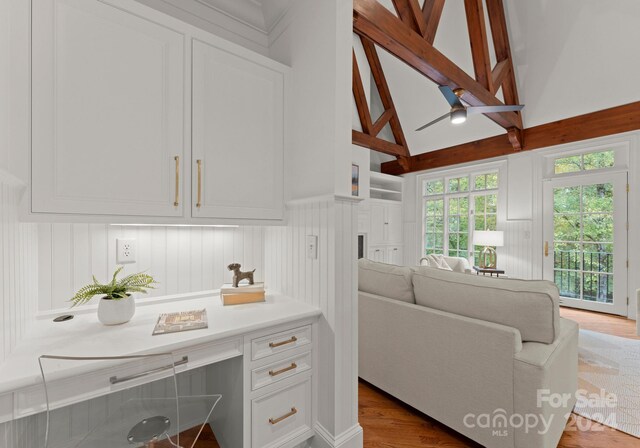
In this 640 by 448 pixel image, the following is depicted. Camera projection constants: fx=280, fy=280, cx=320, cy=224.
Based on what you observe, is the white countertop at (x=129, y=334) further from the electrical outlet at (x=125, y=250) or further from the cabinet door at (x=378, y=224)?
the cabinet door at (x=378, y=224)

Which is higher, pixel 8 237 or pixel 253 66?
pixel 253 66

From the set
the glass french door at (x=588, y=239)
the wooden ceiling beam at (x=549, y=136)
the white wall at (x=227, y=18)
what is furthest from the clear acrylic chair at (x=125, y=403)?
the wooden ceiling beam at (x=549, y=136)

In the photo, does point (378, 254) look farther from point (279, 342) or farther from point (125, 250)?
point (125, 250)

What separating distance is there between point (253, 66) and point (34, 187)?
114 centimetres

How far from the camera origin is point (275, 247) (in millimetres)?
1858

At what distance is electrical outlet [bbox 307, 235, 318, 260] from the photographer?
5.01 ft

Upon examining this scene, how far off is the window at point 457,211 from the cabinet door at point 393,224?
1.80ft

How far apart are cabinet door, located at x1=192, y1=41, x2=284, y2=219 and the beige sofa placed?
1093 mm

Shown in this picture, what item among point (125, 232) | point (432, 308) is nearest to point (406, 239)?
→ point (432, 308)

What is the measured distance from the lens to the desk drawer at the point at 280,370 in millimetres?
1282

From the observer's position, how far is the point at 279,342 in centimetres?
135

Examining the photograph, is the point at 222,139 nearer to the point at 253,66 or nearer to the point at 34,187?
the point at 253,66

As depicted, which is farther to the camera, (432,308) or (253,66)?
(432,308)

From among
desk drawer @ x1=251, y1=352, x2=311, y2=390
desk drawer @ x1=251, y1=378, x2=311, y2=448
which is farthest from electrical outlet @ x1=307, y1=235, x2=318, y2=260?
desk drawer @ x1=251, y1=378, x2=311, y2=448
